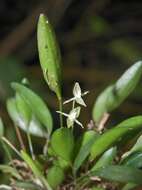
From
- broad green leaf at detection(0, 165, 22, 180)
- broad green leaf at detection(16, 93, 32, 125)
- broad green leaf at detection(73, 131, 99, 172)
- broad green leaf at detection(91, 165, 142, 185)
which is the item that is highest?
broad green leaf at detection(16, 93, 32, 125)

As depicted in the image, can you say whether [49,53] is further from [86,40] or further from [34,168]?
[86,40]

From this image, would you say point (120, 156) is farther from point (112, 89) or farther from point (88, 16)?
point (88, 16)

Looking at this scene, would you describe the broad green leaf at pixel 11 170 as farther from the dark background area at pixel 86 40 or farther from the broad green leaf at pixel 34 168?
the dark background area at pixel 86 40

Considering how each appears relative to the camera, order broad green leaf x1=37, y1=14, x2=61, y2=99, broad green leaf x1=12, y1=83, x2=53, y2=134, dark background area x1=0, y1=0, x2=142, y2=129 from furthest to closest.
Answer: dark background area x1=0, y1=0, x2=142, y2=129
broad green leaf x1=12, y1=83, x2=53, y2=134
broad green leaf x1=37, y1=14, x2=61, y2=99

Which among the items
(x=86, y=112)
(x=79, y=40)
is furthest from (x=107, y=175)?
(x=79, y=40)

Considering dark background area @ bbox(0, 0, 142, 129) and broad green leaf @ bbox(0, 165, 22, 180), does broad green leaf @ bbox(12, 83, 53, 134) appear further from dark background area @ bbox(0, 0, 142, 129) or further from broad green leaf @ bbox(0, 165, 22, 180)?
dark background area @ bbox(0, 0, 142, 129)

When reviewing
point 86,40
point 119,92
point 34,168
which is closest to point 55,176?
point 34,168

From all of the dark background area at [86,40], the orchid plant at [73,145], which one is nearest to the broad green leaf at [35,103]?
the orchid plant at [73,145]

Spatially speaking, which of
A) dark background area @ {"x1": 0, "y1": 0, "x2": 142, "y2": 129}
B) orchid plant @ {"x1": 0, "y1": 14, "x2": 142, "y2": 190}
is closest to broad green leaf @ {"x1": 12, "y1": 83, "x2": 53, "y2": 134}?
orchid plant @ {"x1": 0, "y1": 14, "x2": 142, "y2": 190}

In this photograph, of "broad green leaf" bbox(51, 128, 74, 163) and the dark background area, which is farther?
the dark background area
